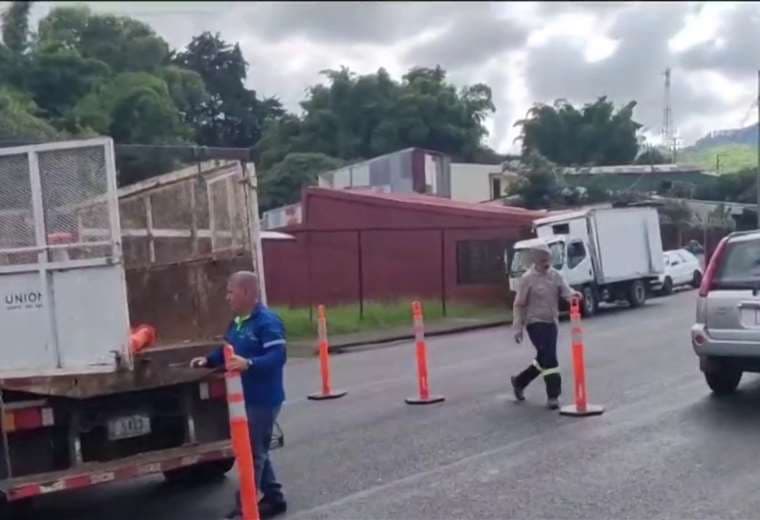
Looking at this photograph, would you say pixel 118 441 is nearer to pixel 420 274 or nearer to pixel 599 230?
pixel 599 230

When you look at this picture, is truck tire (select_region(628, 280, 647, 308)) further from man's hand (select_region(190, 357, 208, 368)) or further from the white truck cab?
man's hand (select_region(190, 357, 208, 368))

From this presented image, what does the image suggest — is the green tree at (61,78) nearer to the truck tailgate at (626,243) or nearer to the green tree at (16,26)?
the green tree at (16,26)

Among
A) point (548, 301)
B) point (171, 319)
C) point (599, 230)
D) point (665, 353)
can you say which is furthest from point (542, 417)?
point (599, 230)

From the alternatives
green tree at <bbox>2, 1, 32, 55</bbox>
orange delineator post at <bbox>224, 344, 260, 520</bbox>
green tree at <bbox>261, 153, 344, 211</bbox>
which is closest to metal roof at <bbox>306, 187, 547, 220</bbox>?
green tree at <bbox>261, 153, 344, 211</bbox>

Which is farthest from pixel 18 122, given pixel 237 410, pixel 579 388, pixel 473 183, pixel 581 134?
pixel 473 183

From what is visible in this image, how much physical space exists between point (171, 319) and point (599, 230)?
859 inches

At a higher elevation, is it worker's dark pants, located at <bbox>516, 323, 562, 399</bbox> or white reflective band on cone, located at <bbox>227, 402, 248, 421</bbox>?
white reflective band on cone, located at <bbox>227, 402, 248, 421</bbox>

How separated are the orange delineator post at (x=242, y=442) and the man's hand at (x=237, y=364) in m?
0.03

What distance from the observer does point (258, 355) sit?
753 cm

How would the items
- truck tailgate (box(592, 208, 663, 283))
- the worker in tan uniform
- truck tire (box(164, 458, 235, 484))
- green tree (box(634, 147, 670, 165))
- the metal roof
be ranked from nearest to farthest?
1. truck tire (box(164, 458, 235, 484))
2. the worker in tan uniform
3. green tree (box(634, 147, 670, 165))
4. truck tailgate (box(592, 208, 663, 283))
5. the metal roof

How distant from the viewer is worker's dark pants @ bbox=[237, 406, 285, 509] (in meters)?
A: 7.61

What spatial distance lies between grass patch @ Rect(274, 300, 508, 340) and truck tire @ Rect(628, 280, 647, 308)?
324cm

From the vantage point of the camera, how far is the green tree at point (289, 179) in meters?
37.2

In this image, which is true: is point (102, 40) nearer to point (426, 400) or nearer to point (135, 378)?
point (426, 400)
